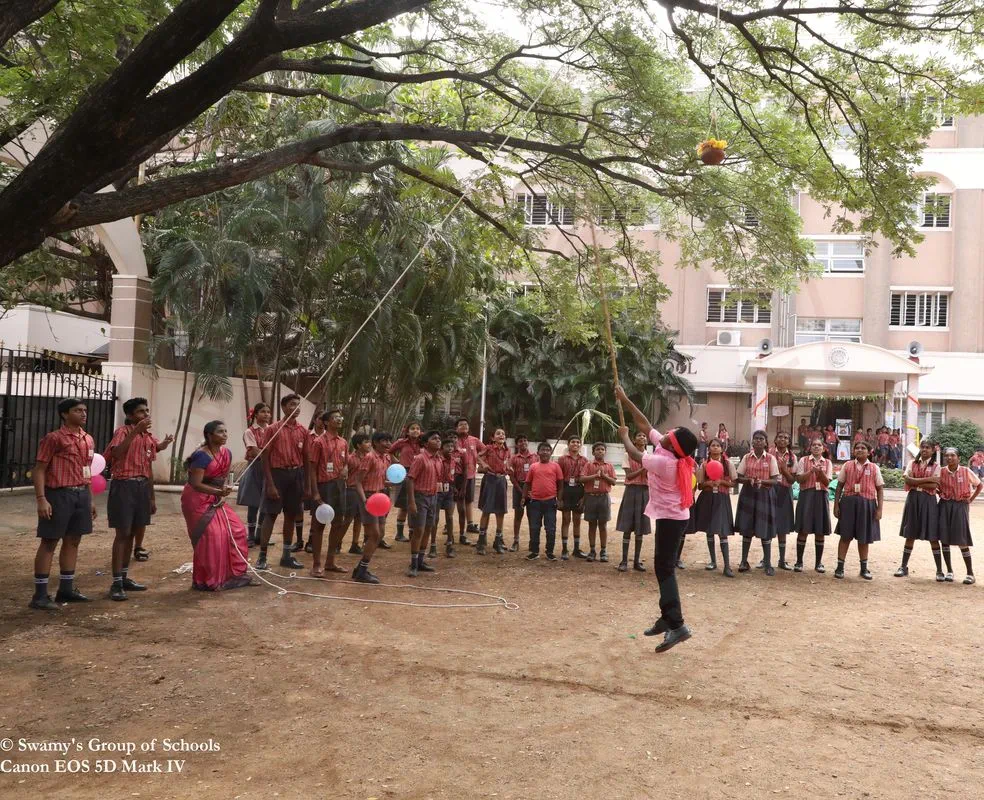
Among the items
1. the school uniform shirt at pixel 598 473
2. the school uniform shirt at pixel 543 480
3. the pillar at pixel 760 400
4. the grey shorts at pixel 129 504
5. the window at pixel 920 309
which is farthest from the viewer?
the window at pixel 920 309

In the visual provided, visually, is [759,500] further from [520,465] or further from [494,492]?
[494,492]

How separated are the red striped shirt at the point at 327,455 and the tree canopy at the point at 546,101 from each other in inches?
115

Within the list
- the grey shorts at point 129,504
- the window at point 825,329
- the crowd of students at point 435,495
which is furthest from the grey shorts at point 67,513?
the window at point 825,329

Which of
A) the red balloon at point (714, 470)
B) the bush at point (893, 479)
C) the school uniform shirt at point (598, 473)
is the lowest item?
the bush at point (893, 479)

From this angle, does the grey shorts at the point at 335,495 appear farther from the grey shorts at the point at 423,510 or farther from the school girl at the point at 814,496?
the school girl at the point at 814,496

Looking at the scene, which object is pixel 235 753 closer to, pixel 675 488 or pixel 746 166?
pixel 675 488

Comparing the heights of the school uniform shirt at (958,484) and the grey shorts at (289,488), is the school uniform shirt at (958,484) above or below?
above

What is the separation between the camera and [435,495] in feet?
31.0

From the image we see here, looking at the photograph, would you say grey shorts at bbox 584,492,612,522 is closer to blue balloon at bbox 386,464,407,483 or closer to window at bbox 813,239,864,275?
blue balloon at bbox 386,464,407,483

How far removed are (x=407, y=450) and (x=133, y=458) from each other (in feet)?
10.4

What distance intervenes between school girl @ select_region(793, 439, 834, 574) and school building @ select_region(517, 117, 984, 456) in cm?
1515

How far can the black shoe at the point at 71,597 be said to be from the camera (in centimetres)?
721

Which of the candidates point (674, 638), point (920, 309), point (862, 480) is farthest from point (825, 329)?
point (674, 638)

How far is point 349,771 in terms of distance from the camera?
13.3ft
